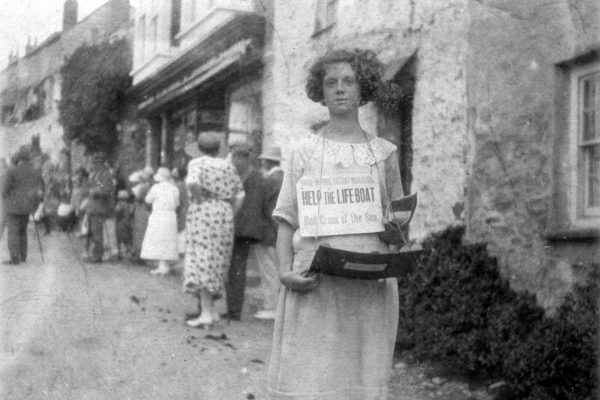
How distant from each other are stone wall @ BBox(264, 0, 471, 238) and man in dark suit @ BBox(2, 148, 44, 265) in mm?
3780

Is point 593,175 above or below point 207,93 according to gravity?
below

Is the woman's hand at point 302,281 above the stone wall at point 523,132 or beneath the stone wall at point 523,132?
beneath

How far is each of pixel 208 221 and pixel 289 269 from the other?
160 inches

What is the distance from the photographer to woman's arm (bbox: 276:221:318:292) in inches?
113

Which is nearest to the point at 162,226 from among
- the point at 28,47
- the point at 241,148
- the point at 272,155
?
the point at 272,155

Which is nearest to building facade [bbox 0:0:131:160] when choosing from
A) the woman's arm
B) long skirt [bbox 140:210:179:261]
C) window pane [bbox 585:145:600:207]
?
long skirt [bbox 140:210:179:261]

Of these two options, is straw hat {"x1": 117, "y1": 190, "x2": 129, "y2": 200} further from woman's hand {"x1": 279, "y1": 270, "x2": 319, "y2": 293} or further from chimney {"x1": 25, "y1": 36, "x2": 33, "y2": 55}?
woman's hand {"x1": 279, "y1": 270, "x2": 319, "y2": 293}

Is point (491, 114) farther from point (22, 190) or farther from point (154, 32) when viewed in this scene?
point (154, 32)

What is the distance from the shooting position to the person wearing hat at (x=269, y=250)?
728 centimetres

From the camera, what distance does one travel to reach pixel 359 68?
10.2 feet

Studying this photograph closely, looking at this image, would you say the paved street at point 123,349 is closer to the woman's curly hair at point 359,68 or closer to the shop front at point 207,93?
the woman's curly hair at point 359,68

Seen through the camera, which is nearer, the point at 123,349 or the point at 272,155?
the point at 123,349

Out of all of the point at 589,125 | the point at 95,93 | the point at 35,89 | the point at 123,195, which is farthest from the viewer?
the point at 95,93

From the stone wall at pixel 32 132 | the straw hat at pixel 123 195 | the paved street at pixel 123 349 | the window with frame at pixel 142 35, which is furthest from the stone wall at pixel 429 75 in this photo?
the window with frame at pixel 142 35
